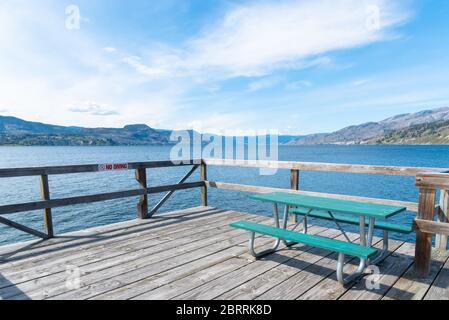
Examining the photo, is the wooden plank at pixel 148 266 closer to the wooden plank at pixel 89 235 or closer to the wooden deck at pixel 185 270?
the wooden deck at pixel 185 270

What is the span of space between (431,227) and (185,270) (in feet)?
9.16

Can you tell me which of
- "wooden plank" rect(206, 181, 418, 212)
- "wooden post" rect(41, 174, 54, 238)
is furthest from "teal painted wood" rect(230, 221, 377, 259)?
"wooden post" rect(41, 174, 54, 238)

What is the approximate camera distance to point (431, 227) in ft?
9.83

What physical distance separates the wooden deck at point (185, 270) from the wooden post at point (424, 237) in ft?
0.41

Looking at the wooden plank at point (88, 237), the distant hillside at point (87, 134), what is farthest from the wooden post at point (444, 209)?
the distant hillside at point (87, 134)

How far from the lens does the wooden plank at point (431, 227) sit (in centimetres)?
289

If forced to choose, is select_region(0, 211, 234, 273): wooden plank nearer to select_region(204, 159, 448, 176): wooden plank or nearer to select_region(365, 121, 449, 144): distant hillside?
select_region(204, 159, 448, 176): wooden plank

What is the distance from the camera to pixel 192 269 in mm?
3377

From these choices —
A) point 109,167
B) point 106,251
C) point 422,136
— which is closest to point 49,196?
point 109,167

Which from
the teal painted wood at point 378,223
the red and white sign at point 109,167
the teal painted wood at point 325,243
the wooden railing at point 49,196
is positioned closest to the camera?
the teal painted wood at point 325,243

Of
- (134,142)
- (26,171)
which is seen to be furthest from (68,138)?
(26,171)

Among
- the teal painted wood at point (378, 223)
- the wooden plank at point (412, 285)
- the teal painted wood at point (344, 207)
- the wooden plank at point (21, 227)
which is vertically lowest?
the wooden plank at point (412, 285)
